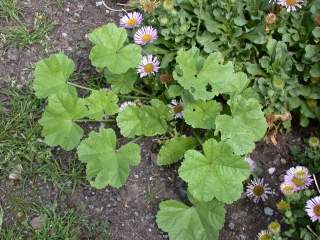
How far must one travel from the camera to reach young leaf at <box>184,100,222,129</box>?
2854mm

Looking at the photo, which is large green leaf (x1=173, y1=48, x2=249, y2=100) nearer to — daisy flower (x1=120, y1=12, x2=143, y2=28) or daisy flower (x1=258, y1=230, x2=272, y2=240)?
daisy flower (x1=120, y1=12, x2=143, y2=28)

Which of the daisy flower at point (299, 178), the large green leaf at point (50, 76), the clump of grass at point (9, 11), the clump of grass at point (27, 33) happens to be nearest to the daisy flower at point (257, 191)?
the daisy flower at point (299, 178)

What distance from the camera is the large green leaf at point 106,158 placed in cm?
276

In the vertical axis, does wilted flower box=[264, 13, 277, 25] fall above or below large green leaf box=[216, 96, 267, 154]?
above

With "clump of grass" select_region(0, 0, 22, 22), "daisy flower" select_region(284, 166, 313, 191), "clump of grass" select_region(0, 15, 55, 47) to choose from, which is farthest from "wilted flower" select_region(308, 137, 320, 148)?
"clump of grass" select_region(0, 0, 22, 22)

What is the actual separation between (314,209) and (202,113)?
67 centimetres

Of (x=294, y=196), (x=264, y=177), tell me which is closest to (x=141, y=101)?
(x=264, y=177)

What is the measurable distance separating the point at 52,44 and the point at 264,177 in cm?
139

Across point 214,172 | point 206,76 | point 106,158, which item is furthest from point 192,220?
point 206,76

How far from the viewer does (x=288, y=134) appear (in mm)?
3084

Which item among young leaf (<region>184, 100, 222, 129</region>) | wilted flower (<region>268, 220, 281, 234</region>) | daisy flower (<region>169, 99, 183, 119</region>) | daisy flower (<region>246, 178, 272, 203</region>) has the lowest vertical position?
daisy flower (<region>246, 178, 272, 203</region>)

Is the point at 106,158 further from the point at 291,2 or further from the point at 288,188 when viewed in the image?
the point at 291,2

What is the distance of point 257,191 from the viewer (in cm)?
285

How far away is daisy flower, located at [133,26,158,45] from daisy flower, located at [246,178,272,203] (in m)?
0.87
